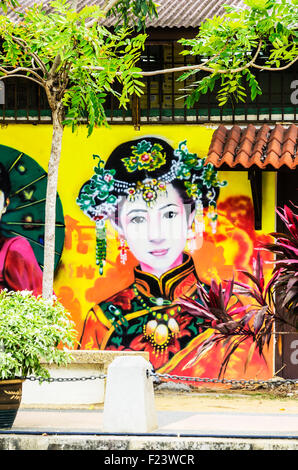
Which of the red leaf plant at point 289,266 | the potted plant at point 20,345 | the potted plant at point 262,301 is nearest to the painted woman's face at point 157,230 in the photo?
the potted plant at point 20,345

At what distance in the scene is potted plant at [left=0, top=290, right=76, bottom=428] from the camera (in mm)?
10117

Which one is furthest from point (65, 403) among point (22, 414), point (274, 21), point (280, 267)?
point (274, 21)

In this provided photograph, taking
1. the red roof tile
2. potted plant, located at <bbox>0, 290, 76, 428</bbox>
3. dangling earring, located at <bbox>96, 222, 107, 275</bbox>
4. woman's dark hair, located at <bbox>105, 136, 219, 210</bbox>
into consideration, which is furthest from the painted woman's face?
potted plant, located at <bbox>0, 290, 76, 428</bbox>

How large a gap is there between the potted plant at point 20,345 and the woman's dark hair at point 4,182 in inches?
181

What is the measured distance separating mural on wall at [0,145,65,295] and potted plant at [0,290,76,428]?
4300 millimetres

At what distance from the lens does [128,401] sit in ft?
32.9

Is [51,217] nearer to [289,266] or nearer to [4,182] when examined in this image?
[4,182]

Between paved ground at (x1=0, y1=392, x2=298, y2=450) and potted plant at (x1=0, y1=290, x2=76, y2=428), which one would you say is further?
potted plant at (x1=0, y1=290, x2=76, y2=428)

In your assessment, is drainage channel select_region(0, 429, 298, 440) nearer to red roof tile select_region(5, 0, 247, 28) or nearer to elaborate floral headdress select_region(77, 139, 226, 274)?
elaborate floral headdress select_region(77, 139, 226, 274)

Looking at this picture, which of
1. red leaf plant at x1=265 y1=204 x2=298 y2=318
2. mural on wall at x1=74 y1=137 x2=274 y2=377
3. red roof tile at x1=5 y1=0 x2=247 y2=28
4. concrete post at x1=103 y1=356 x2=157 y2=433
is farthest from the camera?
mural on wall at x1=74 y1=137 x2=274 y2=377

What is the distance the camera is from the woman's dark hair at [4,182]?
15164 millimetres

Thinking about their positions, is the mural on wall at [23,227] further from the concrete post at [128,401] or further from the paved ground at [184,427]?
the concrete post at [128,401]

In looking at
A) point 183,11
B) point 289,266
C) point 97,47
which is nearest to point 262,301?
point 289,266

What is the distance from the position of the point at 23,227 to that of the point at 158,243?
2.18m
